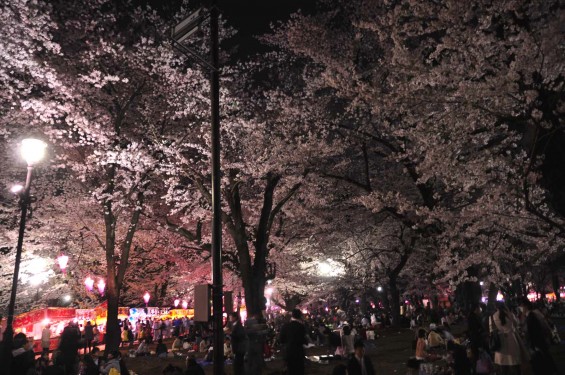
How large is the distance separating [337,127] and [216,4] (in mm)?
9286

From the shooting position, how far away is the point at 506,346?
8070mm

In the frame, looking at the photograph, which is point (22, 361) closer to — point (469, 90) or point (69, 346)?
point (69, 346)

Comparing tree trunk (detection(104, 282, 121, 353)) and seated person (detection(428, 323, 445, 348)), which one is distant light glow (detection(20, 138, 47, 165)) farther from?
seated person (detection(428, 323, 445, 348))

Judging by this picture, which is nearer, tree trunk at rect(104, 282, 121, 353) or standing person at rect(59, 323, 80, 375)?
standing person at rect(59, 323, 80, 375)

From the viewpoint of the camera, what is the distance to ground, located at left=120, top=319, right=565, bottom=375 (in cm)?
1273

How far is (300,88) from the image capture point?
17094 mm

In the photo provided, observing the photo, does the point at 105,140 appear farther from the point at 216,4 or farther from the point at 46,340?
the point at 46,340

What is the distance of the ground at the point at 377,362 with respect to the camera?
41.8 feet

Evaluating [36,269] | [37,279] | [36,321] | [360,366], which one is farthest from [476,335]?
[37,279]

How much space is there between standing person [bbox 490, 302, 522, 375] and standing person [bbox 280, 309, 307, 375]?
3.81 m

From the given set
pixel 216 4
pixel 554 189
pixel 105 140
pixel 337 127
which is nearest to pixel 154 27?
pixel 105 140

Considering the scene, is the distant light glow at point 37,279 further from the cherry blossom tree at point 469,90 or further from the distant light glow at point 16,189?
the cherry blossom tree at point 469,90

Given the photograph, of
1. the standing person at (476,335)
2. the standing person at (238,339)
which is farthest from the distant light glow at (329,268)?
the standing person at (476,335)

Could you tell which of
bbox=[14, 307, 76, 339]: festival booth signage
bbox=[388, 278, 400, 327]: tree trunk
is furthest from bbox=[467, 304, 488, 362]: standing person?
bbox=[14, 307, 76, 339]: festival booth signage
